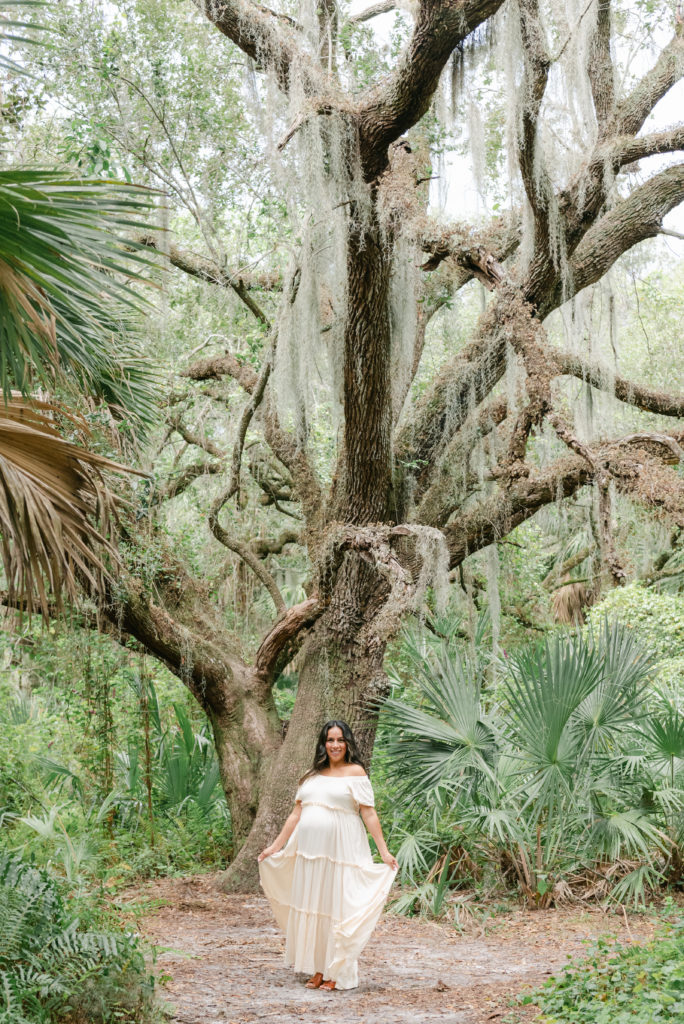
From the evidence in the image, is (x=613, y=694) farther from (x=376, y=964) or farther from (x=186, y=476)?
(x=186, y=476)

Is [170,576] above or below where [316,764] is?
above

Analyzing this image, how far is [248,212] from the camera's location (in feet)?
31.4

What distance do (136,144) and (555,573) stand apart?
9.00 metres

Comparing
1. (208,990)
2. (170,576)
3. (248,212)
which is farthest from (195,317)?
(208,990)

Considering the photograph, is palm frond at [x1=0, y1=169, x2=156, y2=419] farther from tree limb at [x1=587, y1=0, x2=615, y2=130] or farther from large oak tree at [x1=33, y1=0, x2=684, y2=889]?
tree limb at [x1=587, y1=0, x2=615, y2=130]

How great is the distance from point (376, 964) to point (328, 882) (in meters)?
0.97

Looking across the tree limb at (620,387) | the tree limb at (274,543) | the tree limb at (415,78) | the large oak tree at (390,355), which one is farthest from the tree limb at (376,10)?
the tree limb at (274,543)

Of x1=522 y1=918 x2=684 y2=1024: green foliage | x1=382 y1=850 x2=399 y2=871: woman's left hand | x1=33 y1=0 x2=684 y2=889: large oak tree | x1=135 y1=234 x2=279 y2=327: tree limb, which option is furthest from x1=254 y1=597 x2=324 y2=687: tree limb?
x1=522 y1=918 x2=684 y2=1024: green foliage

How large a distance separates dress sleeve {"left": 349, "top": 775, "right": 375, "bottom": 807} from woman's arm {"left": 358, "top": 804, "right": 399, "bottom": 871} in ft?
0.08

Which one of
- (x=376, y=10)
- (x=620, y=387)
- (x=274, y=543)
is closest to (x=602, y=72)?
(x=376, y=10)

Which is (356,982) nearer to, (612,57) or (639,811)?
(639,811)

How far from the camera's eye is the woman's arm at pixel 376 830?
17.9 feet

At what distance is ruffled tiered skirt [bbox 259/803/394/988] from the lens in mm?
5285


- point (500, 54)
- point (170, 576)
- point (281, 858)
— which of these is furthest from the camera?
point (170, 576)
